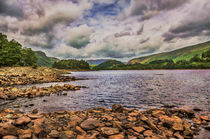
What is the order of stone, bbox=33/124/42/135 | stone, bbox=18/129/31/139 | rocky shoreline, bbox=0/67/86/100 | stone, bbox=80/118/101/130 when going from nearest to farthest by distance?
stone, bbox=18/129/31/139 → stone, bbox=33/124/42/135 → stone, bbox=80/118/101/130 → rocky shoreline, bbox=0/67/86/100

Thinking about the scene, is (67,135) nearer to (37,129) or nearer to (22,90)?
(37,129)

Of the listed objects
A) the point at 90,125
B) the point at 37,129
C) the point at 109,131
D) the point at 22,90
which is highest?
the point at 37,129

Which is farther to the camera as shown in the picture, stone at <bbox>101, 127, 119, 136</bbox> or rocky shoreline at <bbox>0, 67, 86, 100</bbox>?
rocky shoreline at <bbox>0, 67, 86, 100</bbox>

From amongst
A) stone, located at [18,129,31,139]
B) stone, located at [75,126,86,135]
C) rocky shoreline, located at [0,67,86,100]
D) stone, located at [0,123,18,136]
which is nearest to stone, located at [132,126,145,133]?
stone, located at [75,126,86,135]

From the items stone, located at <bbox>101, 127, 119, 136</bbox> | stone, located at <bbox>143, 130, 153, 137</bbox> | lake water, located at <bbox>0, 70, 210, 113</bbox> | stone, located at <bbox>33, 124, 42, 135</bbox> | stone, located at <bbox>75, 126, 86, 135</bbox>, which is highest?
stone, located at <bbox>33, 124, 42, 135</bbox>

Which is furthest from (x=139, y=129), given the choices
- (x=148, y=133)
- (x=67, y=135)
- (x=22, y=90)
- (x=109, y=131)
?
(x=22, y=90)

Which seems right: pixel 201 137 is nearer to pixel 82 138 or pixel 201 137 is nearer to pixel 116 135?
pixel 116 135

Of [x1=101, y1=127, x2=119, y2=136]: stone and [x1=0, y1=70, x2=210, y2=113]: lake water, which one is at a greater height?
[x1=101, y1=127, x2=119, y2=136]: stone

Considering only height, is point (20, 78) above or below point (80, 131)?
above

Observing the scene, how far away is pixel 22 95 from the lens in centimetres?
2206

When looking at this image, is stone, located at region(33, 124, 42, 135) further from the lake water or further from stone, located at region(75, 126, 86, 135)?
the lake water

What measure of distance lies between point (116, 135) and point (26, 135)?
5.38 m

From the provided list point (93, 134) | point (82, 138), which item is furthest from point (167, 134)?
point (82, 138)

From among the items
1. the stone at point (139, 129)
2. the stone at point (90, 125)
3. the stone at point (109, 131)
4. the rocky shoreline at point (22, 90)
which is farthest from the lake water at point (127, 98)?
the stone at point (109, 131)
